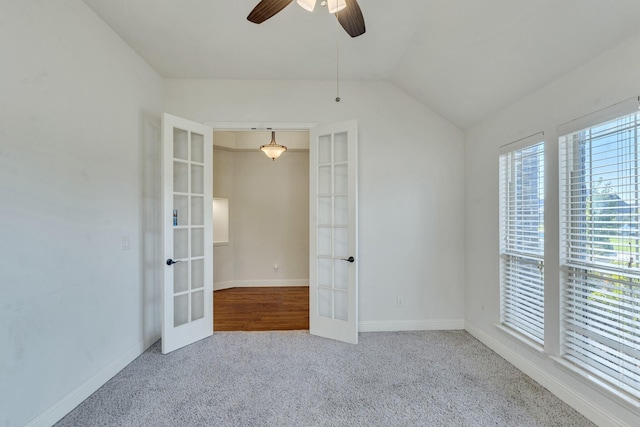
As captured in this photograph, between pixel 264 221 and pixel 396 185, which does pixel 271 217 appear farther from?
pixel 396 185

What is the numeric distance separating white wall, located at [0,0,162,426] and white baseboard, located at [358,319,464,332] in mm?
2468

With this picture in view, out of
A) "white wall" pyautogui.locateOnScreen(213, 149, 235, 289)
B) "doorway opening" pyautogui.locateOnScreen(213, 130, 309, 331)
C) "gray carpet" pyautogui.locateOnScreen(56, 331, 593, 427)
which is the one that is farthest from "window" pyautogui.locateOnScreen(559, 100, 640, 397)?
"white wall" pyautogui.locateOnScreen(213, 149, 235, 289)

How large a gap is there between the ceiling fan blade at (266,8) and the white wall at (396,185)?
1630mm

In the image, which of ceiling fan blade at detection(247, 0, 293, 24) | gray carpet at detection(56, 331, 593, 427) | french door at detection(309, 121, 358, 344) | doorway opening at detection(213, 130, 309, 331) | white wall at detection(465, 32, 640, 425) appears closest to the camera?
ceiling fan blade at detection(247, 0, 293, 24)

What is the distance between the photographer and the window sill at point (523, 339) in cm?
227

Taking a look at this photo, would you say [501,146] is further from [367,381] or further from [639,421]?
[367,381]

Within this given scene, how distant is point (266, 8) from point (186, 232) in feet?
7.67

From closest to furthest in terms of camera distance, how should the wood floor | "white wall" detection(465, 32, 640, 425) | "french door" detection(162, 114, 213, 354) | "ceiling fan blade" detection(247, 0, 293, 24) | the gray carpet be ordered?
"ceiling fan blade" detection(247, 0, 293, 24) < "white wall" detection(465, 32, 640, 425) < the gray carpet < "french door" detection(162, 114, 213, 354) < the wood floor

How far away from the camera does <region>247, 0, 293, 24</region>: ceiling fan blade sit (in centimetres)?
159

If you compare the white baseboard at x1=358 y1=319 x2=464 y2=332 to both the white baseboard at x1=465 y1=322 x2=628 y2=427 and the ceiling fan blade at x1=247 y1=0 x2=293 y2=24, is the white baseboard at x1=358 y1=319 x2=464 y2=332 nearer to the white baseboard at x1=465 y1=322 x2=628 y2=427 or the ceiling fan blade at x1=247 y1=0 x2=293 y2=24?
the white baseboard at x1=465 y1=322 x2=628 y2=427

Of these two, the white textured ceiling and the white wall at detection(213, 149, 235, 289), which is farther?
the white wall at detection(213, 149, 235, 289)

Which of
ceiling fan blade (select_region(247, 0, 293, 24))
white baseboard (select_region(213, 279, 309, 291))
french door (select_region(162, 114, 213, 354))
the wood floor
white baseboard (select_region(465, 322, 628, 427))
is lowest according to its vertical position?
the wood floor

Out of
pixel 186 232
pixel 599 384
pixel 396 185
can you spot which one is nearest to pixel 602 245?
pixel 599 384

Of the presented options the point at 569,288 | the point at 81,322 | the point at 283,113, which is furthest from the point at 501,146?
the point at 81,322
